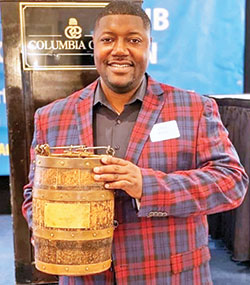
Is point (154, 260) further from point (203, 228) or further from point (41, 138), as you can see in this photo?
point (41, 138)

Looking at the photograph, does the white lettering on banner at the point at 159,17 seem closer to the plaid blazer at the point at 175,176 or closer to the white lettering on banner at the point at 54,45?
the white lettering on banner at the point at 54,45

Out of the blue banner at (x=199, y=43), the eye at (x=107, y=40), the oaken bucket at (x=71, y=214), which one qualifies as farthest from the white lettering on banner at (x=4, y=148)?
the oaken bucket at (x=71, y=214)

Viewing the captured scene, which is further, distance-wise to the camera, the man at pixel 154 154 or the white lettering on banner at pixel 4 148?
the white lettering on banner at pixel 4 148

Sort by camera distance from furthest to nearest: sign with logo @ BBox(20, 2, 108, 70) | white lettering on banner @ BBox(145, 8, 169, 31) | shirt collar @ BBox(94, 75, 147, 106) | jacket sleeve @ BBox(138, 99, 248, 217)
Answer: white lettering on banner @ BBox(145, 8, 169, 31)
sign with logo @ BBox(20, 2, 108, 70)
shirt collar @ BBox(94, 75, 147, 106)
jacket sleeve @ BBox(138, 99, 248, 217)

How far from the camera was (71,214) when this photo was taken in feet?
3.46

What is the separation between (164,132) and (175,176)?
16 cm

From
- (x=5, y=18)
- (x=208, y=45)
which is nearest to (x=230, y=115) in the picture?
(x=208, y=45)

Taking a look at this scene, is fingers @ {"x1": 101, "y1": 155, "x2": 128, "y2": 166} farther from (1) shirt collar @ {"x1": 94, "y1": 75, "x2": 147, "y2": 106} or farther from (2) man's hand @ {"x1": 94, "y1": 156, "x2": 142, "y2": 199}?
(1) shirt collar @ {"x1": 94, "y1": 75, "x2": 147, "y2": 106}

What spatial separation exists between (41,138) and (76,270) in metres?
0.51

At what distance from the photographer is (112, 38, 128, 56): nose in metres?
1.30

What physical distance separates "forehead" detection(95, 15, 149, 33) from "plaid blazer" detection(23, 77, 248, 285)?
223mm

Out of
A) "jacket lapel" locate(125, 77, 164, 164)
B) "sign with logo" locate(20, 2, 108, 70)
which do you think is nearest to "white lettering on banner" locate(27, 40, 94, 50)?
"sign with logo" locate(20, 2, 108, 70)

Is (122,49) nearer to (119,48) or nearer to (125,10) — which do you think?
(119,48)

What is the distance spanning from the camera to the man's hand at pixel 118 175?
1.05 meters
